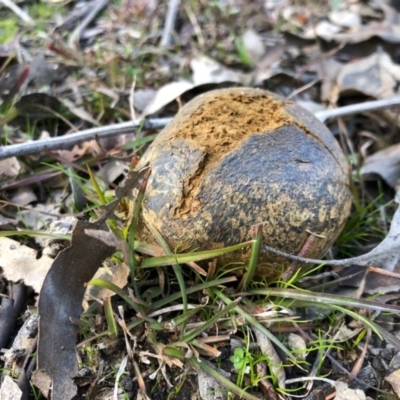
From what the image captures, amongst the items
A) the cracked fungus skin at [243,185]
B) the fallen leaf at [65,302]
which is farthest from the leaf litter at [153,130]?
the cracked fungus skin at [243,185]

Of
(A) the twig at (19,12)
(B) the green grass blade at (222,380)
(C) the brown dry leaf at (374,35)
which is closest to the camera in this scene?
(B) the green grass blade at (222,380)

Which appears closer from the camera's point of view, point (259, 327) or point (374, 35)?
point (259, 327)

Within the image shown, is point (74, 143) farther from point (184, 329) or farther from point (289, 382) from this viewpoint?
point (289, 382)

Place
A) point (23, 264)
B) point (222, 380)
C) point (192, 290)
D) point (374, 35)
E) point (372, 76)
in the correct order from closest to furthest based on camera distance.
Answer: point (222, 380) < point (192, 290) < point (23, 264) < point (372, 76) < point (374, 35)

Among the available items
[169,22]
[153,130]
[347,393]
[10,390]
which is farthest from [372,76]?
[10,390]

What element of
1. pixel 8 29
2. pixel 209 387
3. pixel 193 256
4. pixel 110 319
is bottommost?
pixel 209 387

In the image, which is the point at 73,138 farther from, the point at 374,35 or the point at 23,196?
the point at 374,35

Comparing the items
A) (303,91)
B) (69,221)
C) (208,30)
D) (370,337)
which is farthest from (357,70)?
(69,221)

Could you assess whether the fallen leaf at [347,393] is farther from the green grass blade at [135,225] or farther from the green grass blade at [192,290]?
the green grass blade at [135,225]

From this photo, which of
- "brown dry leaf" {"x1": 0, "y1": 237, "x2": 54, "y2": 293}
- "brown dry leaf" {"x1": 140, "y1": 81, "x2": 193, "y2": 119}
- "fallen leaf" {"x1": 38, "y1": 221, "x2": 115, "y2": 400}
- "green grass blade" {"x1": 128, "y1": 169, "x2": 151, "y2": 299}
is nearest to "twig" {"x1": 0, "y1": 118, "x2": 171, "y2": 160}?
"brown dry leaf" {"x1": 140, "y1": 81, "x2": 193, "y2": 119}
